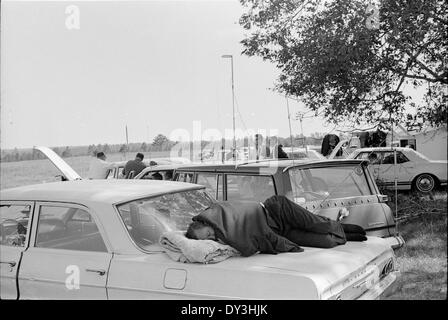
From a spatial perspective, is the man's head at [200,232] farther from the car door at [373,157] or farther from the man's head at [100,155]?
the car door at [373,157]

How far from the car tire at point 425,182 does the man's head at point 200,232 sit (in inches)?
395

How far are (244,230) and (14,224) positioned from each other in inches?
74.0

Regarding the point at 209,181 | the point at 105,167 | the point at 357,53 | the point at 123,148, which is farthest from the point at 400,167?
the point at 209,181

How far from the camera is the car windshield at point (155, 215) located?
343 centimetres

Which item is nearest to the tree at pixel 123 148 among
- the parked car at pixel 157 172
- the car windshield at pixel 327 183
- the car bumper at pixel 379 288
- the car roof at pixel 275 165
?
the parked car at pixel 157 172

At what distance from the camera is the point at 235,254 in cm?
313

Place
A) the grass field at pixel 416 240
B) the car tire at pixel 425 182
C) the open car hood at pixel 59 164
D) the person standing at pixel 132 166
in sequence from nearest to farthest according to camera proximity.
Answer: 1. the grass field at pixel 416 240
2. the open car hood at pixel 59 164
3. the person standing at pixel 132 166
4. the car tire at pixel 425 182

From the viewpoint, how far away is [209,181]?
5.54 m

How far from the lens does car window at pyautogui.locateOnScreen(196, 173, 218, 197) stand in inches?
215

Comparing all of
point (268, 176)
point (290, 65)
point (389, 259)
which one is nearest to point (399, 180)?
point (290, 65)

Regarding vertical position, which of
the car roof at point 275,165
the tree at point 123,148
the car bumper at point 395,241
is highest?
the tree at point 123,148

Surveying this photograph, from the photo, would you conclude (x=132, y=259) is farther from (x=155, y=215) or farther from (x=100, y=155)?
(x=100, y=155)

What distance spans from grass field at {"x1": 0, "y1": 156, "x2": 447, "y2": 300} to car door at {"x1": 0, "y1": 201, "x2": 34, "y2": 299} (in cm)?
261
